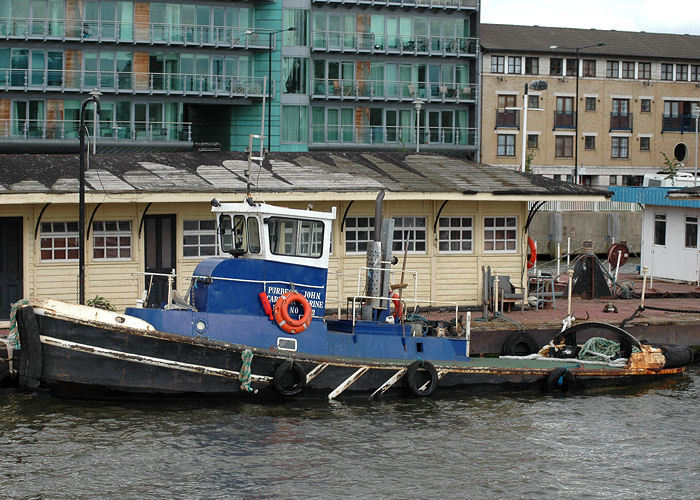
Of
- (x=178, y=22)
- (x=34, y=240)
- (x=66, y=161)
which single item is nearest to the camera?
(x=34, y=240)

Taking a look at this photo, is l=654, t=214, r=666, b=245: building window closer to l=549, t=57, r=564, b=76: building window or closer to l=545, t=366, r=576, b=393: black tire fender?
l=545, t=366, r=576, b=393: black tire fender

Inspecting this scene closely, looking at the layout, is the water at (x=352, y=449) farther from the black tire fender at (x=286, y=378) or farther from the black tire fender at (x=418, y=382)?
the black tire fender at (x=286, y=378)

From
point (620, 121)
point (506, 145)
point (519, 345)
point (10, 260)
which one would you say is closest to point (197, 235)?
point (10, 260)

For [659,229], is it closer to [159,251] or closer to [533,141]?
[159,251]

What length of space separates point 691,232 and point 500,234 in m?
8.98

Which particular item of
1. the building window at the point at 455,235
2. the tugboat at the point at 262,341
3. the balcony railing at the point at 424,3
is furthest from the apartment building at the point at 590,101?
the tugboat at the point at 262,341

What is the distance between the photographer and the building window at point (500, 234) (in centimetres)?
3194

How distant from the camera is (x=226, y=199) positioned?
27984 millimetres

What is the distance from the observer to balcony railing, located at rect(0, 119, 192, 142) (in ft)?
212

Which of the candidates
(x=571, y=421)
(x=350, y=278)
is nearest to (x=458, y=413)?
(x=571, y=421)

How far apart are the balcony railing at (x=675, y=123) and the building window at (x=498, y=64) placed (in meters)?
13.5

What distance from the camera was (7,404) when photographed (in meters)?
23.2

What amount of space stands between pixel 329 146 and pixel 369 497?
54076 millimetres

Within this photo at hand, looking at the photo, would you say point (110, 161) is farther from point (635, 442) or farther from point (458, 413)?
point (635, 442)
